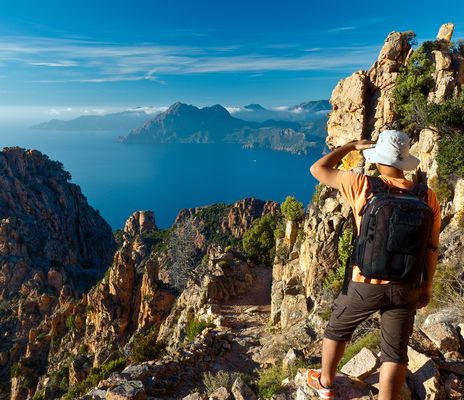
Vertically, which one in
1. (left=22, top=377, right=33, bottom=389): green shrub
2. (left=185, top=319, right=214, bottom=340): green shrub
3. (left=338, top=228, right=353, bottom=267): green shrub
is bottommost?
(left=22, top=377, right=33, bottom=389): green shrub

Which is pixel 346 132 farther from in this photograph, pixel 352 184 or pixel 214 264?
pixel 352 184

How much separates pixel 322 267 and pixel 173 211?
157 metres

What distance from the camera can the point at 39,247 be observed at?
61281 mm

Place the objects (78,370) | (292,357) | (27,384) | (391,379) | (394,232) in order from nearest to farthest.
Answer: (394,232)
(391,379)
(292,357)
(78,370)
(27,384)

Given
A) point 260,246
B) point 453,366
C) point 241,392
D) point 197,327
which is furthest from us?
point 260,246

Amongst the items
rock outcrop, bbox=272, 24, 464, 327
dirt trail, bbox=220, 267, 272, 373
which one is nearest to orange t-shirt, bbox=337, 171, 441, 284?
rock outcrop, bbox=272, 24, 464, 327

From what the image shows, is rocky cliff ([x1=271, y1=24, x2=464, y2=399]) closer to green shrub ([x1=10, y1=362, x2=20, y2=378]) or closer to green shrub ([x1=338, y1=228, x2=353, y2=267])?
green shrub ([x1=338, y1=228, x2=353, y2=267])

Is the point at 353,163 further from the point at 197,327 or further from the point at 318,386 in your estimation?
the point at 318,386

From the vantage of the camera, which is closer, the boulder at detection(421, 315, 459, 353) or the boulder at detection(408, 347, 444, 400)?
the boulder at detection(408, 347, 444, 400)

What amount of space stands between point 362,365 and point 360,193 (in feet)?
8.62

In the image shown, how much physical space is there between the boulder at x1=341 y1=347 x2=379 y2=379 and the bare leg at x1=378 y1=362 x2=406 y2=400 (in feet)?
3.89

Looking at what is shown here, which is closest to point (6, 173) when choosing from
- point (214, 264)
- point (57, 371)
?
point (57, 371)

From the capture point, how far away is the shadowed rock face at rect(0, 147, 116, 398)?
4288cm

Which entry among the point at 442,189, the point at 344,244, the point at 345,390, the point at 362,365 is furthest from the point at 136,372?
the point at 442,189
